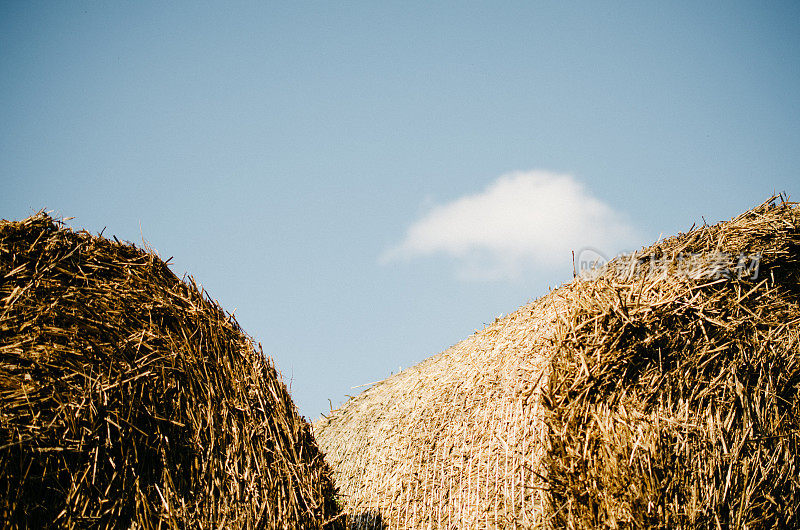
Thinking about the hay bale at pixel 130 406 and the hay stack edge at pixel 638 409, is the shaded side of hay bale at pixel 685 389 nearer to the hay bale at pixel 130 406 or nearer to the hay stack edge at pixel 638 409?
the hay stack edge at pixel 638 409

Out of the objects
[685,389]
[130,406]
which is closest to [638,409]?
[685,389]

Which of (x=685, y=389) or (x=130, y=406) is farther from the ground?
(x=130, y=406)

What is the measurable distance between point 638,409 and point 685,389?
45 cm

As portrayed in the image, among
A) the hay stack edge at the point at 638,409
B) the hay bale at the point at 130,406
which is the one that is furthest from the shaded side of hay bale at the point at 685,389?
the hay bale at the point at 130,406

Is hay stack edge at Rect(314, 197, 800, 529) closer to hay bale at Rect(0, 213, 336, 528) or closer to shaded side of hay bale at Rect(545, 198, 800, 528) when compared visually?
shaded side of hay bale at Rect(545, 198, 800, 528)

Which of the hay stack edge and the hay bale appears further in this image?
the hay stack edge

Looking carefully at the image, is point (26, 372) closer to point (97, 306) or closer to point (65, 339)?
point (65, 339)

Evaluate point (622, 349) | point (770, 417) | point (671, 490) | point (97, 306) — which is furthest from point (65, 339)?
point (770, 417)

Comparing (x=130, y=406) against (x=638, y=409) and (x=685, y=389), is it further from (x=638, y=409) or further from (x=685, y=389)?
(x=685, y=389)

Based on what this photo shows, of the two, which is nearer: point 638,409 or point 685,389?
point 638,409

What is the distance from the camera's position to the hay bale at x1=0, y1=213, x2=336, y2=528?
3.16 metres

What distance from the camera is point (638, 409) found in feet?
11.7

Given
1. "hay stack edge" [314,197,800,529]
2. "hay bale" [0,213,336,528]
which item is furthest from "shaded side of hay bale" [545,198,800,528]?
"hay bale" [0,213,336,528]

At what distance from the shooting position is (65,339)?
3.39 m
